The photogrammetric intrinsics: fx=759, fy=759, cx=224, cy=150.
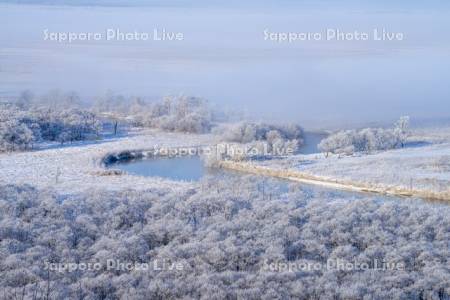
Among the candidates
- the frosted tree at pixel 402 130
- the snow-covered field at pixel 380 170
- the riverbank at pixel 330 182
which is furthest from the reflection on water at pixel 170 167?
the frosted tree at pixel 402 130

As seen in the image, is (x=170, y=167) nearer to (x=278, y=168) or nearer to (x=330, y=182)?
→ (x=278, y=168)

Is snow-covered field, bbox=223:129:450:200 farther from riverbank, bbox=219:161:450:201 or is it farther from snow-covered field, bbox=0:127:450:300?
snow-covered field, bbox=0:127:450:300

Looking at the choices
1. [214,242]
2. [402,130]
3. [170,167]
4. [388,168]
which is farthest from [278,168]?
[214,242]

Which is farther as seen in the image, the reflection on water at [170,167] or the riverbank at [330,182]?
the reflection on water at [170,167]

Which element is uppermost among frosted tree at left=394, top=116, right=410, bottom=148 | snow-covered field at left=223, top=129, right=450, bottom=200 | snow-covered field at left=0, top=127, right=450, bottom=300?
frosted tree at left=394, top=116, right=410, bottom=148

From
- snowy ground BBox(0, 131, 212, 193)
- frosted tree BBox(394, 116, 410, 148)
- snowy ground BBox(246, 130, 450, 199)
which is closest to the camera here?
snowy ground BBox(0, 131, 212, 193)

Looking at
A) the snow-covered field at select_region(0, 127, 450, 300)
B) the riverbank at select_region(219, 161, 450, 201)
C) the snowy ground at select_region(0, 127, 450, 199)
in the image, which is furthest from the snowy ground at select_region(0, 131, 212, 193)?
the riverbank at select_region(219, 161, 450, 201)

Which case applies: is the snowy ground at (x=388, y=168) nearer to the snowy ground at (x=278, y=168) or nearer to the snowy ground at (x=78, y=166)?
the snowy ground at (x=278, y=168)

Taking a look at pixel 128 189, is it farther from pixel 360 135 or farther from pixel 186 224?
pixel 360 135
